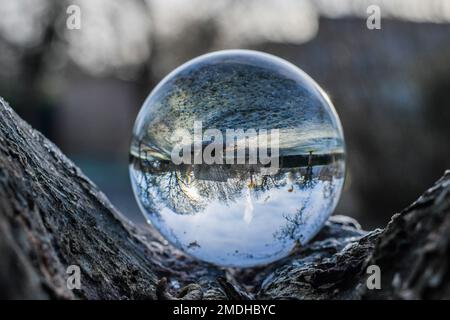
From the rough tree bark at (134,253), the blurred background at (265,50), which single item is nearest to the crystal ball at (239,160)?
the rough tree bark at (134,253)

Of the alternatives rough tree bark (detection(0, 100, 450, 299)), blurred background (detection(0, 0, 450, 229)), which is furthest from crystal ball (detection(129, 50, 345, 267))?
blurred background (detection(0, 0, 450, 229))

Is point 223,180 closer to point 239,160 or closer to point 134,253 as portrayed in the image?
point 239,160

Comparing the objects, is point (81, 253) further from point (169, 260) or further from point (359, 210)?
point (359, 210)

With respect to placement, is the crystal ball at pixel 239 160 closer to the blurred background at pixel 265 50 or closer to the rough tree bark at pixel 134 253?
the rough tree bark at pixel 134 253

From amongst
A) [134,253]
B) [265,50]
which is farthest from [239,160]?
[265,50]

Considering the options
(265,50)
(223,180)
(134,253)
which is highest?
(265,50)
